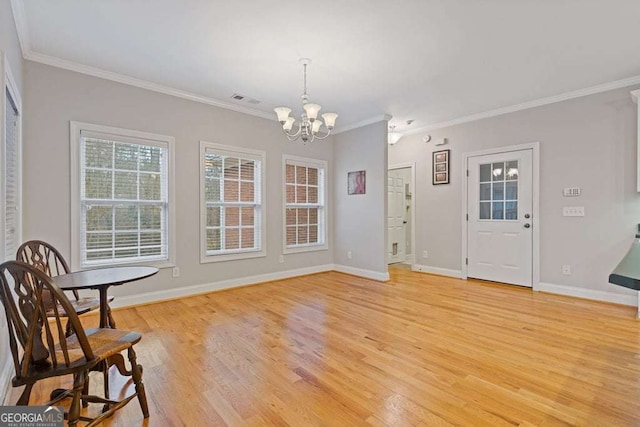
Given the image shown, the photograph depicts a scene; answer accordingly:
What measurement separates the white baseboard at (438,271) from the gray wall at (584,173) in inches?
48.1

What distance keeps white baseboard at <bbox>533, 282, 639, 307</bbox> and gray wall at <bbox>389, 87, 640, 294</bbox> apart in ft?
0.17

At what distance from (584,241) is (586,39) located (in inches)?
97.1

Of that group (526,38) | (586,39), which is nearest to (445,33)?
(526,38)

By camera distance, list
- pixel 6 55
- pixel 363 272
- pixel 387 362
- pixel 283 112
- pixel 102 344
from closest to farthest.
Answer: pixel 102 344 < pixel 6 55 < pixel 387 362 < pixel 283 112 < pixel 363 272

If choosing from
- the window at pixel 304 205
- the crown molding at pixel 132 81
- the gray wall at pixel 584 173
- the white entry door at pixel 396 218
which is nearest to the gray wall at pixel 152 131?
the crown molding at pixel 132 81

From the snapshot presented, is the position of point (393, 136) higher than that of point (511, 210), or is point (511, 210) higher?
point (393, 136)

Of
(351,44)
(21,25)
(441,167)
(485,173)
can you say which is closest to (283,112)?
(351,44)

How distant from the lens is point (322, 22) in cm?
255

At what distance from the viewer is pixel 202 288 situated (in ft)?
14.1

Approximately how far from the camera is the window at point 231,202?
172 inches

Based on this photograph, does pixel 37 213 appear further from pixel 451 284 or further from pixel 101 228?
pixel 451 284

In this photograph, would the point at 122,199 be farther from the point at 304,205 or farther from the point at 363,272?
the point at 363,272

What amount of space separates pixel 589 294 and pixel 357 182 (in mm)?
3506

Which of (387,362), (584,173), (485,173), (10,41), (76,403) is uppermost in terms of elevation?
(10,41)
